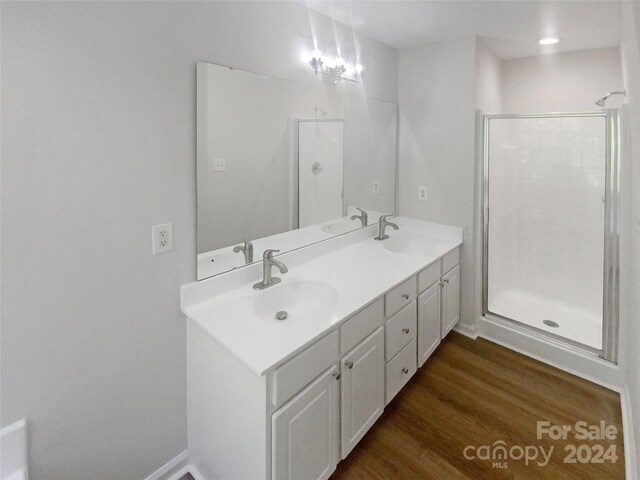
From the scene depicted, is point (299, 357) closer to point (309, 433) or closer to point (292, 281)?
point (309, 433)

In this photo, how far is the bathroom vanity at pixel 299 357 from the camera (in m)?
1.18

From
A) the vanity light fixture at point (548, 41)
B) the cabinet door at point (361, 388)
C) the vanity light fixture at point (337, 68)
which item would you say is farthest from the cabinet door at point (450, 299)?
the vanity light fixture at point (548, 41)

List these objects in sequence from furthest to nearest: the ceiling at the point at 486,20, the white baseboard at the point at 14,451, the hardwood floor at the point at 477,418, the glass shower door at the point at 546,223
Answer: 1. the glass shower door at the point at 546,223
2. the ceiling at the point at 486,20
3. the hardwood floor at the point at 477,418
4. the white baseboard at the point at 14,451

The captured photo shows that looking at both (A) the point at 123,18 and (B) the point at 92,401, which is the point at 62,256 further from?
(A) the point at 123,18

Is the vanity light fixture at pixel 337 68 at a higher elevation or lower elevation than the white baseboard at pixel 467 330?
higher

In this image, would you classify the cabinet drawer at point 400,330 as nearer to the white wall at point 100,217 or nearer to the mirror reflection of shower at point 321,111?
the white wall at point 100,217

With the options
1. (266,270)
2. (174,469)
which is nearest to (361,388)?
(266,270)

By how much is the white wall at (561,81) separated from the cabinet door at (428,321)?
201cm

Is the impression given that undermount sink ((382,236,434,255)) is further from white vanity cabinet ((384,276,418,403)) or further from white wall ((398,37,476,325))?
white vanity cabinet ((384,276,418,403))

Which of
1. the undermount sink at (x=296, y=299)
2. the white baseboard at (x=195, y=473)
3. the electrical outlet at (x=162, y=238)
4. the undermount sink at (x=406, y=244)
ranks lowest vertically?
the white baseboard at (x=195, y=473)

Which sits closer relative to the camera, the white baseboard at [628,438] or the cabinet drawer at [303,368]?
the cabinet drawer at [303,368]

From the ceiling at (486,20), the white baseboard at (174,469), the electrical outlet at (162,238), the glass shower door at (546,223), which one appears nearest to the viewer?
the electrical outlet at (162,238)

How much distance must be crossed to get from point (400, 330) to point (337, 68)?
1657 millimetres

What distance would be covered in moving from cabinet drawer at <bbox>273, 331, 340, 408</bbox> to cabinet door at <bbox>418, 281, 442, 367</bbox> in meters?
0.91
